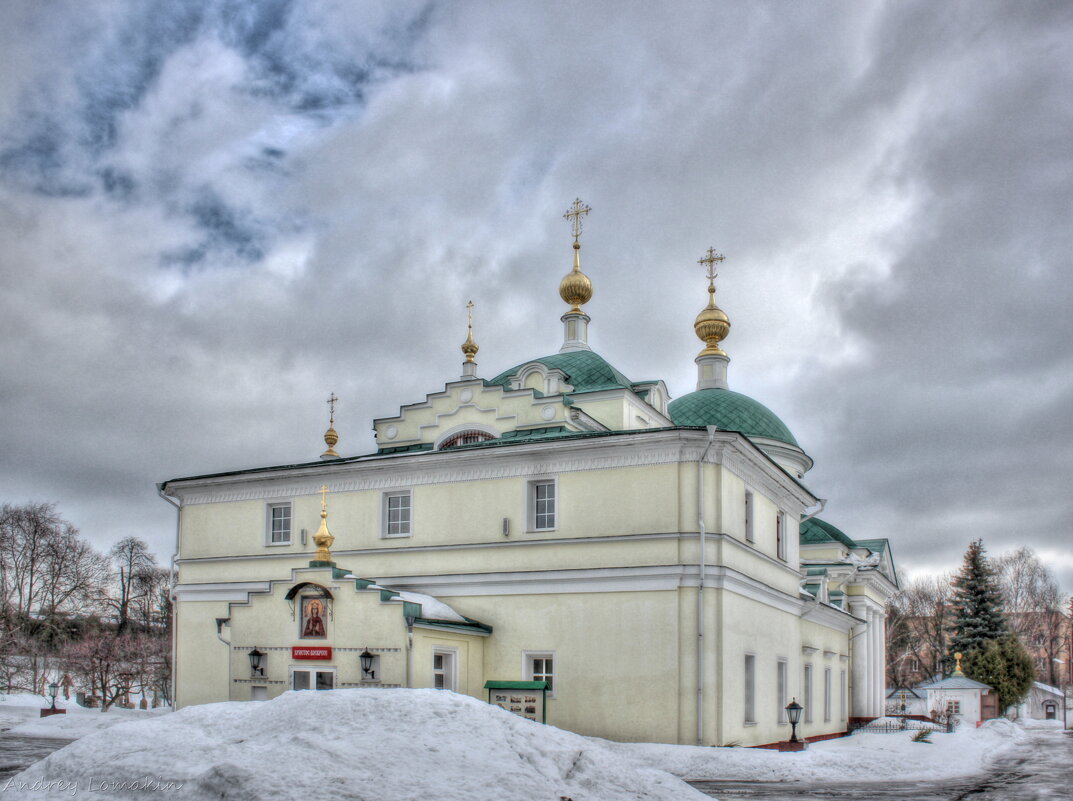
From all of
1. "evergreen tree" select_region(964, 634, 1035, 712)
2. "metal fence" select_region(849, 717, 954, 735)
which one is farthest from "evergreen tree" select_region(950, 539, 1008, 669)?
"metal fence" select_region(849, 717, 954, 735)

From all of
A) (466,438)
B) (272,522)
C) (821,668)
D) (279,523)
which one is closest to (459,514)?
(466,438)

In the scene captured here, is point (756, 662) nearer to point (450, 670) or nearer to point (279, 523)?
point (450, 670)

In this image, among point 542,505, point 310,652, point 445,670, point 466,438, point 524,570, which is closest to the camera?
point 310,652

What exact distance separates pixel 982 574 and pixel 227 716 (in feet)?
156

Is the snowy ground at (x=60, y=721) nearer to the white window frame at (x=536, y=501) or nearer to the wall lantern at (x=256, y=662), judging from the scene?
the wall lantern at (x=256, y=662)

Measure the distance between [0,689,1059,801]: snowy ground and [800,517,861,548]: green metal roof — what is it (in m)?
28.0

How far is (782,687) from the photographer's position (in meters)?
25.6

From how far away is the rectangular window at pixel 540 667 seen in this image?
73.1ft

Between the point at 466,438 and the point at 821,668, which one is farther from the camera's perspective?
the point at 821,668

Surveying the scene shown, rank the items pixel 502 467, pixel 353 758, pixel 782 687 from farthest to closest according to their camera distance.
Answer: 1. pixel 782 687
2. pixel 502 467
3. pixel 353 758

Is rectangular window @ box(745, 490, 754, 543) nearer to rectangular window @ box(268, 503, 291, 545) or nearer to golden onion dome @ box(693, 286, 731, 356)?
rectangular window @ box(268, 503, 291, 545)

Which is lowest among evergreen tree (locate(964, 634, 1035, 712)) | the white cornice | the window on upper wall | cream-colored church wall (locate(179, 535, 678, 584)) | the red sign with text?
evergreen tree (locate(964, 634, 1035, 712))

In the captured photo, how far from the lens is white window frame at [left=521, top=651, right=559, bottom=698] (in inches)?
867

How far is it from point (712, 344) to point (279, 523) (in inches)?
827
